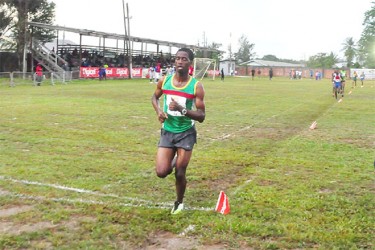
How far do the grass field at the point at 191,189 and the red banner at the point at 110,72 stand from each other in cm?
3014

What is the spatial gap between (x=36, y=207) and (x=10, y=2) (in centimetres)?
4518

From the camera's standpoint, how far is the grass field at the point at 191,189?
5090 millimetres

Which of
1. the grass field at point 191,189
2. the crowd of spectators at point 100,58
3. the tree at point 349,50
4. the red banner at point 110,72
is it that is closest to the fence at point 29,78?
the red banner at point 110,72

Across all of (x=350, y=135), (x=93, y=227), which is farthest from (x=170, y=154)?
(x=350, y=135)

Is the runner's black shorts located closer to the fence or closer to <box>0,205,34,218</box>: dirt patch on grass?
<box>0,205,34,218</box>: dirt patch on grass

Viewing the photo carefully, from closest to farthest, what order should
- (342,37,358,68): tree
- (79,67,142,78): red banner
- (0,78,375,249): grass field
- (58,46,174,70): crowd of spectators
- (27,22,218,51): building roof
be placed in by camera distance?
(0,78,375,249): grass field
(27,22,218,51): building roof
(79,67,142,78): red banner
(58,46,174,70): crowd of spectators
(342,37,358,68): tree

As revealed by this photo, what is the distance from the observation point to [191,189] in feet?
23.2

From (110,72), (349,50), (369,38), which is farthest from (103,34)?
(349,50)

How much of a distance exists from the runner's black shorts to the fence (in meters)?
29.6

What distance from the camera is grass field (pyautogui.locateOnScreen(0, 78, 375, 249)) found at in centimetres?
509

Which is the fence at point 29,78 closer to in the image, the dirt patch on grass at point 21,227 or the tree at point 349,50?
the dirt patch on grass at point 21,227

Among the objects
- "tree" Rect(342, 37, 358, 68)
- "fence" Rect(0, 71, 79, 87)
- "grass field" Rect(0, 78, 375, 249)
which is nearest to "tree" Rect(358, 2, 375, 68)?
"tree" Rect(342, 37, 358, 68)

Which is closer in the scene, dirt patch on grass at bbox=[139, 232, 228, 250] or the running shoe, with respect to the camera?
dirt patch on grass at bbox=[139, 232, 228, 250]

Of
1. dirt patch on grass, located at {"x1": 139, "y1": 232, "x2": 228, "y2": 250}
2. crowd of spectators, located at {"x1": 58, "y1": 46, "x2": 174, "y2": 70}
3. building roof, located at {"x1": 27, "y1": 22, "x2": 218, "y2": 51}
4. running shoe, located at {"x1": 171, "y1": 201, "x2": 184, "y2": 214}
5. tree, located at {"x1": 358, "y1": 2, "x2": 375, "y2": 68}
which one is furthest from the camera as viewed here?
tree, located at {"x1": 358, "y1": 2, "x2": 375, "y2": 68}
